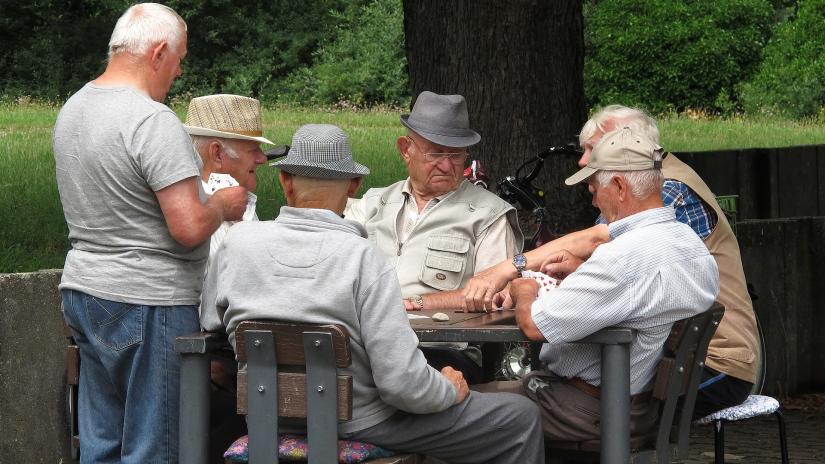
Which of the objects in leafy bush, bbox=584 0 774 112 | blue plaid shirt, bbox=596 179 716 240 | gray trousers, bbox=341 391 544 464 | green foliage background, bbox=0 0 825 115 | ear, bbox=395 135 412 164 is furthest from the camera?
leafy bush, bbox=584 0 774 112

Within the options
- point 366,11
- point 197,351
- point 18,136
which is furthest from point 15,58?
point 197,351

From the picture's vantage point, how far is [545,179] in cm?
830

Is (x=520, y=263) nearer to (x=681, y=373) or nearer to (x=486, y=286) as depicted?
(x=486, y=286)

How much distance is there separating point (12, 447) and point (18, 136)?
6.83 m

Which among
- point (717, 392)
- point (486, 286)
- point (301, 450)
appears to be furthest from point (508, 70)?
point (301, 450)

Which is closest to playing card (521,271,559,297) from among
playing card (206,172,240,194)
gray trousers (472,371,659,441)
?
gray trousers (472,371,659,441)

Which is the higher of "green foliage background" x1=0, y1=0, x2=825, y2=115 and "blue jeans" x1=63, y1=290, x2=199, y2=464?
"blue jeans" x1=63, y1=290, x2=199, y2=464

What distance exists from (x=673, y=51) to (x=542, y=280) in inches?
1116

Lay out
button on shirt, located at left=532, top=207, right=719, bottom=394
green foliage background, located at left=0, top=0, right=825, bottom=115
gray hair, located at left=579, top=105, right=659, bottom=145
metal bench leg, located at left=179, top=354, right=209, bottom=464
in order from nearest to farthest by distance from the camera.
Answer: button on shirt, located at left=532, top=207, right=719, bottom=394, metal bench leg, located at left=179, top=354, right=209, bottom=464, gray hair, located at left=579, top=105, right=659, bottom=145, green foliage background, located at left=0, top=0, right=825, bottom=115

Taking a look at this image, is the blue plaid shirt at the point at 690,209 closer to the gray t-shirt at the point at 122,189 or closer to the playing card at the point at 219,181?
the playing card at the point at 219,181

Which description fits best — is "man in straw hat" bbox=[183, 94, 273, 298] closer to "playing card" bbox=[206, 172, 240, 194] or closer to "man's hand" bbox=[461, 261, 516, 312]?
"playing card" bbox=[206, 172, 240, 194]

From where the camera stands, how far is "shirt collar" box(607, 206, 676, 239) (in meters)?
4.75

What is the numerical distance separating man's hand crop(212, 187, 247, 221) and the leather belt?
1.28 m

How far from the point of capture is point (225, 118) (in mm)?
5988
